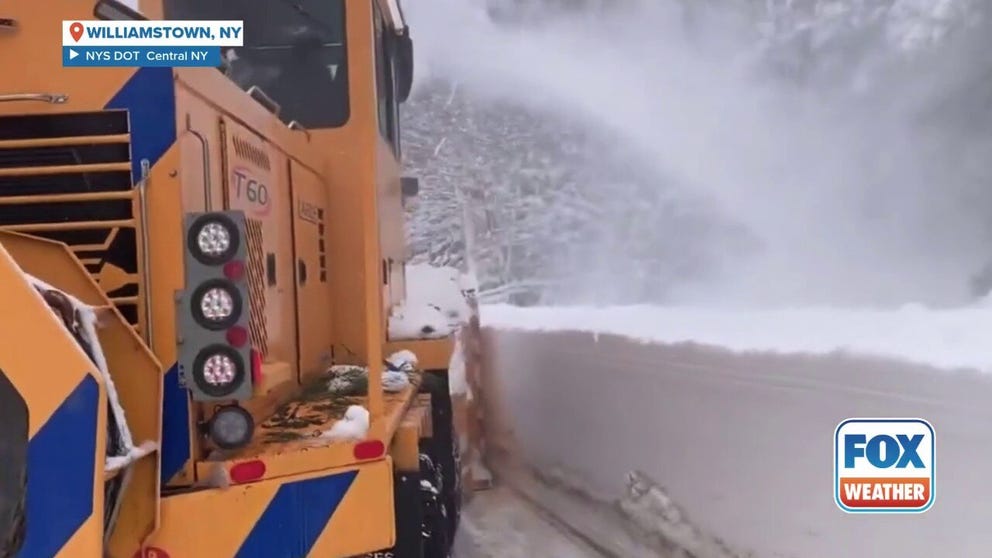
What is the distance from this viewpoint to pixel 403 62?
Answer: 594cm

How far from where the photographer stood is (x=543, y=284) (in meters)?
24.4

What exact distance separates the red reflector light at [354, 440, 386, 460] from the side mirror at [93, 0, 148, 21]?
1.27 meters

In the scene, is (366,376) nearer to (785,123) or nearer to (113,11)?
(113,11)

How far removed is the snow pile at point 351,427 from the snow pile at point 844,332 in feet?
10.7

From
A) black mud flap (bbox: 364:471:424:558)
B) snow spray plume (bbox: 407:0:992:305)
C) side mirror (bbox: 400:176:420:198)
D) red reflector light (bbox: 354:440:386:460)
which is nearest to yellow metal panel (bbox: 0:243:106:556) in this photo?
red reflector light (bbox: 354:440:386:460)

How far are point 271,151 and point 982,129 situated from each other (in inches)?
356

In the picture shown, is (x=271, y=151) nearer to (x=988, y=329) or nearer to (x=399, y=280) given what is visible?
(x=399, y=280)

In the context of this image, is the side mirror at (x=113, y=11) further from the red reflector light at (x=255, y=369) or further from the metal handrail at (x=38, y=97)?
the red reflector light at (x=255, y=369)

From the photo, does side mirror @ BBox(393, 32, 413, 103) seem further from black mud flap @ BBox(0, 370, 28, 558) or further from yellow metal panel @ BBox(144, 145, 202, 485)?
black mud flap @ BBox(0, 370, 28, 558)

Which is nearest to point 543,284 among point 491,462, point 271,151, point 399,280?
Answer: point 491,462

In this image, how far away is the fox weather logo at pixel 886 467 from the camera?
434 centimetres

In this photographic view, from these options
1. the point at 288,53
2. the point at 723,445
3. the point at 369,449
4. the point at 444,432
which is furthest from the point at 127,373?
the point at 723,445

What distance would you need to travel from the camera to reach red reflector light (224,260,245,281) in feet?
7.66

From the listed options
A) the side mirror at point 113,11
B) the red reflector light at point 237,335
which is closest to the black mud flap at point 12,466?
the red reflector light at point 237,335
